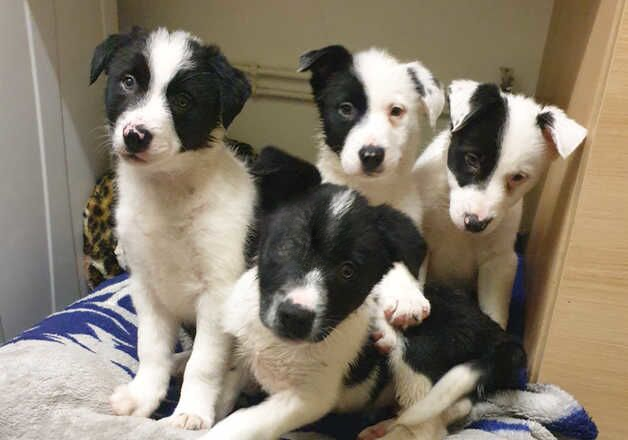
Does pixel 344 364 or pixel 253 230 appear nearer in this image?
pixel 344 364

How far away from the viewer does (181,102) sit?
1.42 metres

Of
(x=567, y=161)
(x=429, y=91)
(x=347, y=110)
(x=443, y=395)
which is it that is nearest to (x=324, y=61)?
(x=347, y=110)

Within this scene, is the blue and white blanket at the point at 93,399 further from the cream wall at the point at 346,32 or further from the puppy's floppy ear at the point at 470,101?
the cream wall at the point at 346,32

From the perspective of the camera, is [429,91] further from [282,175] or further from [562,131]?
[282,175]

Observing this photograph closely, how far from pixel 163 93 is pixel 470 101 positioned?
2.80ft

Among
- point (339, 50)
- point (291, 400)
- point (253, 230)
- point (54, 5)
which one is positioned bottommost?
point (291, 400)

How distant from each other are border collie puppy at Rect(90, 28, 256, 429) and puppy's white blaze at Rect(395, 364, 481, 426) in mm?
473

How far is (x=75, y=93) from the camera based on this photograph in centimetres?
243

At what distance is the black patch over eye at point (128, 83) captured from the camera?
1.41m

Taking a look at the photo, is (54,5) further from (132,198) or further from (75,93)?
(132,198)

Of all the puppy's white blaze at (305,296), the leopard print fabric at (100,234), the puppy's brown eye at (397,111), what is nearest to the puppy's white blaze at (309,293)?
the puppy's white blaze at (305,296)

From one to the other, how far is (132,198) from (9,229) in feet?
2.56

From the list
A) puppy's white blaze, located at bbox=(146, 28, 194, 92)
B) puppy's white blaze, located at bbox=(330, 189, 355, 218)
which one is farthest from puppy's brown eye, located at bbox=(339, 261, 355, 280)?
puppy's white blaze, located at bbox=(146, 28, 194, 92)

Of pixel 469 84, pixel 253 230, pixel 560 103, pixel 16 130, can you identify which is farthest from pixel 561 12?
pixel 16 130
